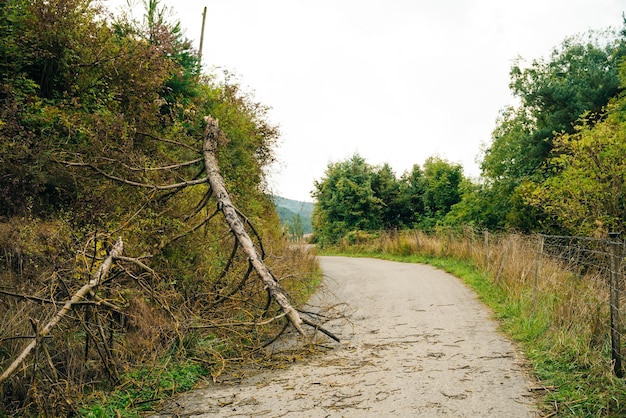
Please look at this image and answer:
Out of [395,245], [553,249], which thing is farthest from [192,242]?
[395,245]

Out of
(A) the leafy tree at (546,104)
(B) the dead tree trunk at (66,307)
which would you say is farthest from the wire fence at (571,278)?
(A) the leafy tree at (546,104)

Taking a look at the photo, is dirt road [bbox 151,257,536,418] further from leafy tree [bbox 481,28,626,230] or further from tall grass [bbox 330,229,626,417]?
leafy tree [bbox 481,28,626,230]

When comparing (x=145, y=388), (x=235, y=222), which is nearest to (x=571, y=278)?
(x=235, y=222)

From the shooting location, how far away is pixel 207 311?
7.96 metres

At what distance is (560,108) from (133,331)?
94.1 feet

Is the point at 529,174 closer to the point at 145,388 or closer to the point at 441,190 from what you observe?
the point at 441,190

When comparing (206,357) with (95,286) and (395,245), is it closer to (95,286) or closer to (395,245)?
(95,286)

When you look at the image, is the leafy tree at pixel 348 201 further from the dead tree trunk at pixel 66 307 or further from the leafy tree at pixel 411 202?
the dead tree trunk at pixel 66 307

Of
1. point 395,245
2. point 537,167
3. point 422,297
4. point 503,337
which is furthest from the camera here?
point 537,167

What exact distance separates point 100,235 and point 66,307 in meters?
1.37

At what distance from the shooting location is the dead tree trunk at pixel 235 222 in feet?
24.7

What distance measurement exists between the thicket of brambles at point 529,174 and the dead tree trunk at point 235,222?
1283cm

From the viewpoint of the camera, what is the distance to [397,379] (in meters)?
6.07

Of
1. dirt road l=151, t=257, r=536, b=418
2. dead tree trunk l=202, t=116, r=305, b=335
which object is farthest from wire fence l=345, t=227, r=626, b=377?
dead tree trunk l=202, t=116, r=305, b=335
